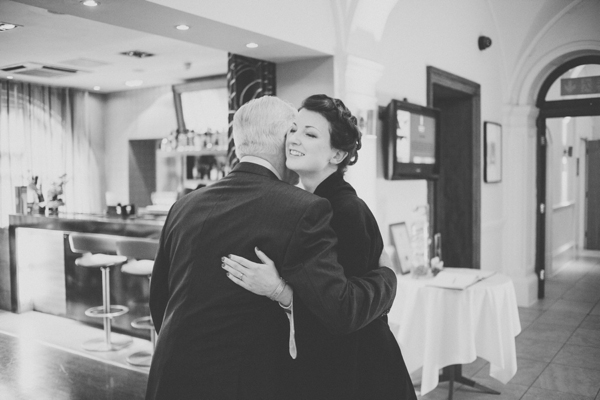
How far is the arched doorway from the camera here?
678cm

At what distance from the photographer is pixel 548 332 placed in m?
5.70

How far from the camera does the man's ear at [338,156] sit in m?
1.87

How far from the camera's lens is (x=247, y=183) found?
1.58 meters

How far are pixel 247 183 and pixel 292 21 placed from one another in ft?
7.65

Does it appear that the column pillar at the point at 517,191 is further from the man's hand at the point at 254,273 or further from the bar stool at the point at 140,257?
the man's hand at the point at 254,273

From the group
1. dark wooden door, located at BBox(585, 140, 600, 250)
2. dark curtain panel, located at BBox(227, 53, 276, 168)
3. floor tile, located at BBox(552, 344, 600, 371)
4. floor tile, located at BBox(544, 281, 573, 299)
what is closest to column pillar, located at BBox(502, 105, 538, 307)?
floor tile, located at BBox(544, 281, 573, 299)

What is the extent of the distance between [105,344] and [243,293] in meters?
4.05

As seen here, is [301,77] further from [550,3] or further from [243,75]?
[550,3]

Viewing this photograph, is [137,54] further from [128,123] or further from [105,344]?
[105,344]

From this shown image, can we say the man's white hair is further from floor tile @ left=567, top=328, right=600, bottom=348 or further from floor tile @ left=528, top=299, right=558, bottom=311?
floor tile @ left=528, top=299, right=558, bottom=311

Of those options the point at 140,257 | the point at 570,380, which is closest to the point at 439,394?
the point at 570,380

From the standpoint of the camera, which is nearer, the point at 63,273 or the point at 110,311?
the point at 110,311

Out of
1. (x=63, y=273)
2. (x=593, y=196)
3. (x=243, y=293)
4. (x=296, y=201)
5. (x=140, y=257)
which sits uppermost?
(x=296, y=201)

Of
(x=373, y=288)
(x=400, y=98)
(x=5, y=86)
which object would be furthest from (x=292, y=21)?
(x=5, y=86)
